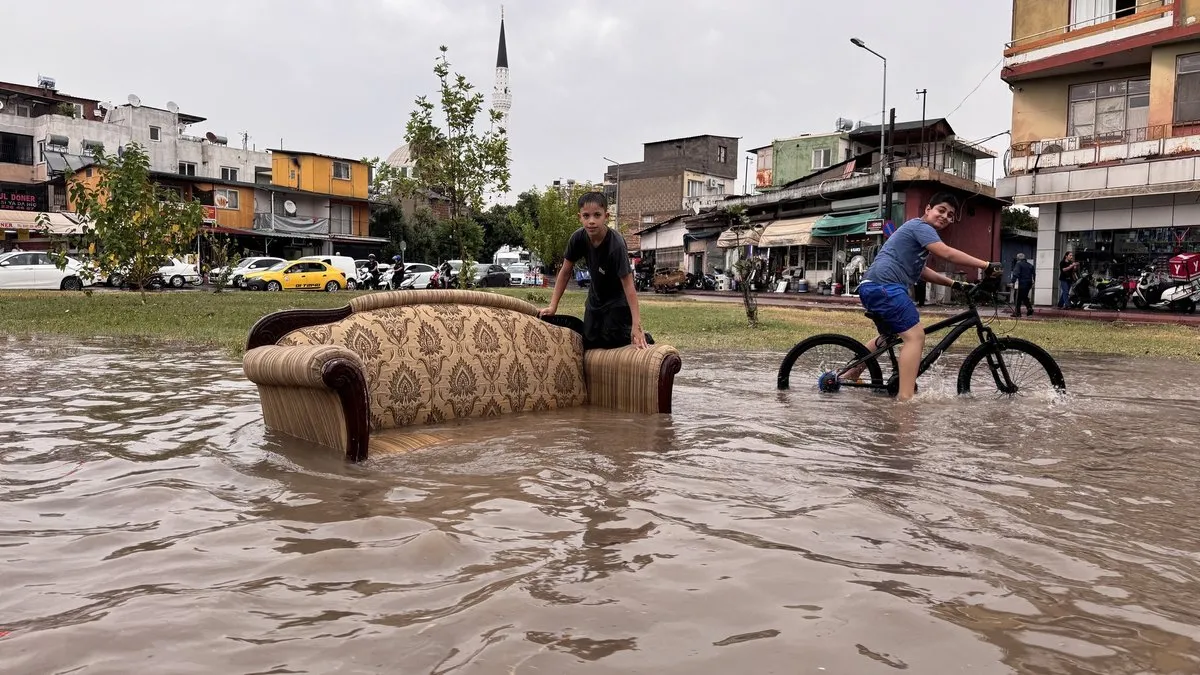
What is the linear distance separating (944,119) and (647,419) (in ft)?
116

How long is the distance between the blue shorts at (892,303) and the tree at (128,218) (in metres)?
15.1

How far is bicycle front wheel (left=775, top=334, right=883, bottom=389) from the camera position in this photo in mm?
6639

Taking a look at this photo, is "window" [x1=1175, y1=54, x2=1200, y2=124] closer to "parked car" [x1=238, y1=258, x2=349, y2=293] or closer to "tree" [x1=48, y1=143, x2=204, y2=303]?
"tree" [x1=48, y1=143, x2=204, y2=303]

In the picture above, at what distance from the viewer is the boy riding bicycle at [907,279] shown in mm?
5988

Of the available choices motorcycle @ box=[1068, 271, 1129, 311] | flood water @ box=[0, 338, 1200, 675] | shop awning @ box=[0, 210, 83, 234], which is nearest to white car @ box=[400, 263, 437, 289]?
shop awning @ box=[0, 210, 83, 234]

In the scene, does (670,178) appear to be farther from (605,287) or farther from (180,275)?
(605,287)

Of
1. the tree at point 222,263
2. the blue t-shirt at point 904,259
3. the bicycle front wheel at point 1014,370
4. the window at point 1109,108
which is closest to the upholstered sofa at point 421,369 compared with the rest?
the blue t-shirt at point 904,259

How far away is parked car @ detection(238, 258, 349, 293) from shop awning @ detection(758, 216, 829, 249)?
17.0 m

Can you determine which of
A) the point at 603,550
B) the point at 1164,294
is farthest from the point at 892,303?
the point at 1164,294

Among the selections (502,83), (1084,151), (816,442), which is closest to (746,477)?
(816,442)

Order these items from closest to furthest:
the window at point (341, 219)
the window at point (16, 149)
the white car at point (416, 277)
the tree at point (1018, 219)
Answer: the white car at point (416, 277), the window at point (16, 149), the tree at point (1018, 219), the window at point (341, 219)

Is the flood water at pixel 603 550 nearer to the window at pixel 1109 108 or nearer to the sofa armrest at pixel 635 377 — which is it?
the sofa armrest at pixel 635 377

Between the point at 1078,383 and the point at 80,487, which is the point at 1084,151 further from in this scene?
the point at 80,487

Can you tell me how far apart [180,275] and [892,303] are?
31832 mm
